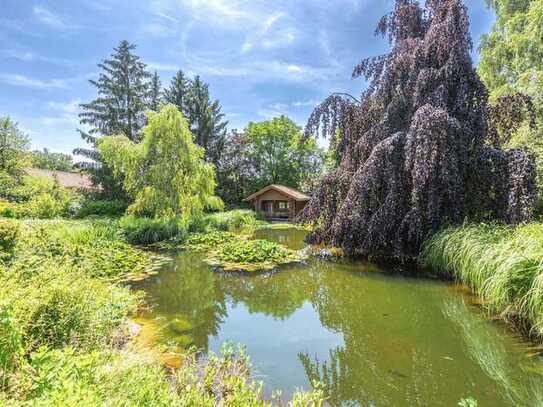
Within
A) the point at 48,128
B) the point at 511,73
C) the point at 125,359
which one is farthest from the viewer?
the point at 48,128

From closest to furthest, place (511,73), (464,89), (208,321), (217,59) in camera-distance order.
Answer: (208,321) < (464,89) < (217,59) < (511,73)

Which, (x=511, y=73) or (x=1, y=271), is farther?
(x=511, y=73)

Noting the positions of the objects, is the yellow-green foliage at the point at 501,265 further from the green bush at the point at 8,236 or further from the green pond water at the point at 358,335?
the green bush at the point at 8,236

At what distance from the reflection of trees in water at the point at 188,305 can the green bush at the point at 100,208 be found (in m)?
14.4

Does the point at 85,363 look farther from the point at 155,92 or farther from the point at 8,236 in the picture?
the point at 155,92

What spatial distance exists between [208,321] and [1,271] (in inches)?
102

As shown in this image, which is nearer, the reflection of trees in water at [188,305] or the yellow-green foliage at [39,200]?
the reflection of trees in water at [188,305]

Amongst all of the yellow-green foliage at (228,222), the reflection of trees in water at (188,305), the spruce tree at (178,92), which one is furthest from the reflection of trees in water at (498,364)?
the spruce tree at (178,92)

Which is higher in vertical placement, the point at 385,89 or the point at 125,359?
the point at 385,89

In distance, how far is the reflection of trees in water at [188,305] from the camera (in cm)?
392

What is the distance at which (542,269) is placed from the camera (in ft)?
10.9

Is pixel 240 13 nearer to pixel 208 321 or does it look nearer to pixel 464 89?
pixel 464 89

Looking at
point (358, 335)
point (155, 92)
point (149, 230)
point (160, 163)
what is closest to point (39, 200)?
point (160, 163)

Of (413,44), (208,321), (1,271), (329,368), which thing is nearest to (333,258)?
(208,321)
